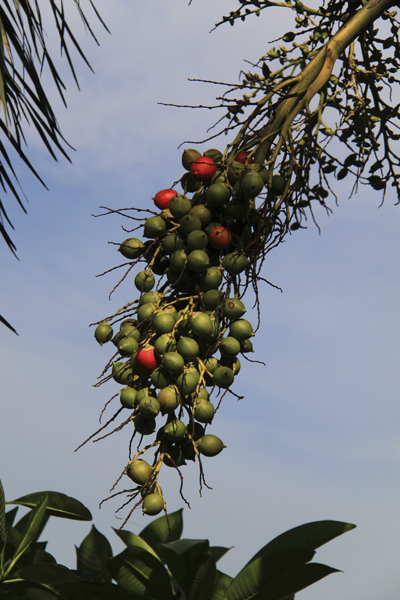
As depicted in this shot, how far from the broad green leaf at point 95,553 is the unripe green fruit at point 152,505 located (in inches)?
8.8

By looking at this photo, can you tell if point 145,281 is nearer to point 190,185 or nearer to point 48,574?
point 190,185

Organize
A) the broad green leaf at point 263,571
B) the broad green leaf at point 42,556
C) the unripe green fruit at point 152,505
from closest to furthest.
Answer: the broad green leaf at point 263,571, the broad green leaf at point 42,556, the unripe green fruit at point 152,505

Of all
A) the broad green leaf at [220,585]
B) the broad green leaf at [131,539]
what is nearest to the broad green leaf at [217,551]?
the broad green leaf at [220,585]

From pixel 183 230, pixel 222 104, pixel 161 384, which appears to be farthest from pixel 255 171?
pixel 161 384

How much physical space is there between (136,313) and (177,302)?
0.15 metres

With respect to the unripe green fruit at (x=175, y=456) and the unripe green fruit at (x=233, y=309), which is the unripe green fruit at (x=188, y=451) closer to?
the unripe green fruit at (x=175, y=456)

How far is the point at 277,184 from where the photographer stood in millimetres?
2133

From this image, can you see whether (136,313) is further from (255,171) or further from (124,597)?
(124,597)

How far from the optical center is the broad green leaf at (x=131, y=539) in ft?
4.89

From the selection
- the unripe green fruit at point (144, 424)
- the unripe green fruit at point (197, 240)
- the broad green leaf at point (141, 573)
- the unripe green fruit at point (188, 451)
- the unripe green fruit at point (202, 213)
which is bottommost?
the broad green leaf at point (141, 573)

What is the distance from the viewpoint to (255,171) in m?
2.02

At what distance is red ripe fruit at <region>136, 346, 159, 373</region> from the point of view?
1.85 meters

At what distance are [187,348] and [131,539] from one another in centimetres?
54

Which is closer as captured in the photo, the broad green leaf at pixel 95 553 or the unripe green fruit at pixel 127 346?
the broad green leaf at pixel 95 553
